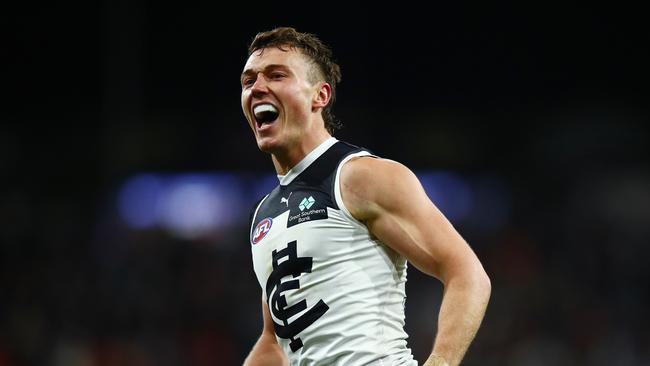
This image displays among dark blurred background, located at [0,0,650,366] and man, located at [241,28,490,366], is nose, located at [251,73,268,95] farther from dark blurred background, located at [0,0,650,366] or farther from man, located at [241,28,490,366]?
dark blurred background, located at [0,0,650,366]

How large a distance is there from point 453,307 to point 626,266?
29.6 ft

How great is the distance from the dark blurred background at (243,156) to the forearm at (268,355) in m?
6.60

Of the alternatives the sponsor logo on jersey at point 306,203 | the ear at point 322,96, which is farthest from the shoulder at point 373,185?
the ear at point 322,96

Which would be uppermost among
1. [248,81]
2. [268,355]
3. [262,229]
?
[248,81]

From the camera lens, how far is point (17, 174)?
14359mm

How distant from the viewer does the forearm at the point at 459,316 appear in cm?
270

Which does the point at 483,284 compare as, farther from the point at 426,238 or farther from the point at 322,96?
the point at 322,96

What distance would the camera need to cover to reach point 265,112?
3359 mm

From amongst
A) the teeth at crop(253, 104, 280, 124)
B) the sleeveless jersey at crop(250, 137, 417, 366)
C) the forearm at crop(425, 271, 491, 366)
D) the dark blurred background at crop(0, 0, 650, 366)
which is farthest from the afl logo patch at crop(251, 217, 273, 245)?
the dark blurred background at crop(0, 0, 650, 366)

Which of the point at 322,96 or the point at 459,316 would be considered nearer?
the point at 459,316

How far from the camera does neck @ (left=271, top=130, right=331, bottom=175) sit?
3363mm

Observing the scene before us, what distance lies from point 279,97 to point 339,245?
0.64 m

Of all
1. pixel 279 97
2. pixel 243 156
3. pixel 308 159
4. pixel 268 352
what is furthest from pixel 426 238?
pixel 243 156

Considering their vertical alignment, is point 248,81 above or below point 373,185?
above
